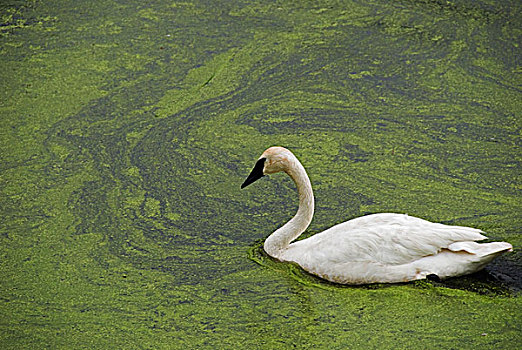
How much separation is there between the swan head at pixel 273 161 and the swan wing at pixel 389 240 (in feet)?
1.26

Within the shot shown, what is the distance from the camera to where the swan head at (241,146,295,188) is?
3.06 meters

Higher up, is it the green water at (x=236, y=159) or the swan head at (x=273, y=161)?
the swan head at (x=273, y=161)

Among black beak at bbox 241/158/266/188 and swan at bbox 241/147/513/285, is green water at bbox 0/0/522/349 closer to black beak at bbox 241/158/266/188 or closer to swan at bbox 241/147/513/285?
swan at bbox 241/147/513/285

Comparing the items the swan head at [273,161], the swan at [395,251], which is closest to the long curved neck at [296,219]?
the swan head at [273,161]

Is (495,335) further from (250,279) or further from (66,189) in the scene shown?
(66,189)

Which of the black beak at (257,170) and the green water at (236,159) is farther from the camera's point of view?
the black beak at (257,170)

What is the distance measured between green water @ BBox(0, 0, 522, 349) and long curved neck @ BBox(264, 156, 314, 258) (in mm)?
76

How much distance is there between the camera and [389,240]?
284 cm

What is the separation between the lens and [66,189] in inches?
143

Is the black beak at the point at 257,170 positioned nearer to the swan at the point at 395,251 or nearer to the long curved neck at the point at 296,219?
the long curved neck at the point at 296,219

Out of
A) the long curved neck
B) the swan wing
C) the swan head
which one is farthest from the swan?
the swan head

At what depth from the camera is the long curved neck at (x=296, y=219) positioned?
120 inches

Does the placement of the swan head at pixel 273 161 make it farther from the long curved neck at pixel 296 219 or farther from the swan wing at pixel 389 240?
the swan wing at pixel 389 240

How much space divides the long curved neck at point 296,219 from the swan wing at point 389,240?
180 millimetres
